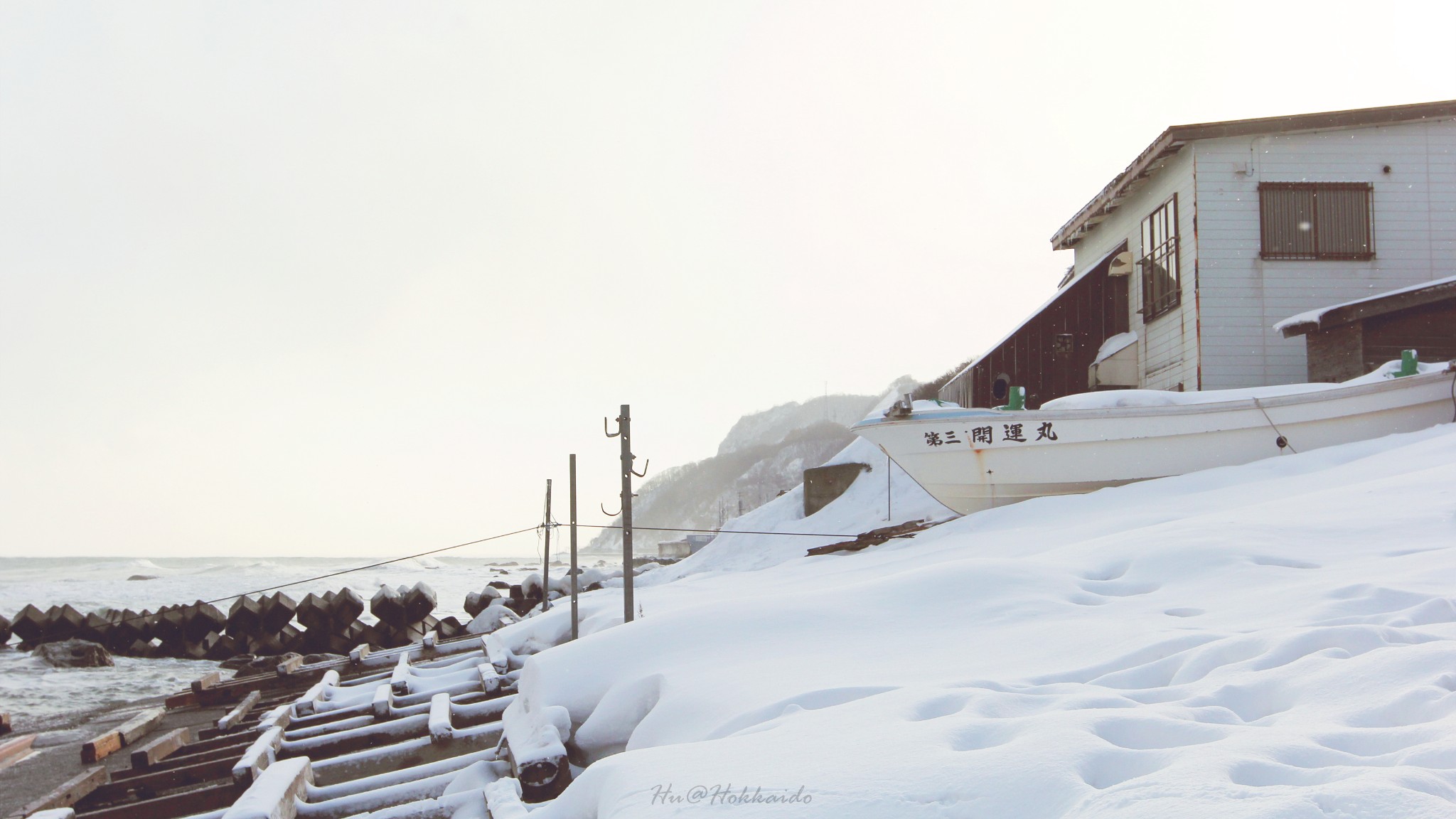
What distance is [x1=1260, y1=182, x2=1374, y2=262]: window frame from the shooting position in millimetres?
15047

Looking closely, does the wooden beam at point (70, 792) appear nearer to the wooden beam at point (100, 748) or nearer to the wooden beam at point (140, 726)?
the wooden beam at point (100, 748)

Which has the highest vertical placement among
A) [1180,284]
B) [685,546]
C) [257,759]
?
[1180,284]

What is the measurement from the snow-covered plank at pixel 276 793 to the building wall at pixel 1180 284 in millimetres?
14561

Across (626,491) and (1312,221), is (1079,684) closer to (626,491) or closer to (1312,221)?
(626,491)

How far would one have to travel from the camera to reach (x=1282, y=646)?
412 centimetres

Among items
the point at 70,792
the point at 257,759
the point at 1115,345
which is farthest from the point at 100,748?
the point at 1115,345

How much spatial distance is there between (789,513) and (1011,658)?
20628 mm

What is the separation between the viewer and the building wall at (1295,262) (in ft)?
49.2

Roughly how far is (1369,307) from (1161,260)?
154 inches

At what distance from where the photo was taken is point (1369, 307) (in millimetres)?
13047

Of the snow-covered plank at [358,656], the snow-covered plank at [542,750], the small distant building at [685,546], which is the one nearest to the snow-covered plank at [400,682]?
the snow-covered plank at [358,656]

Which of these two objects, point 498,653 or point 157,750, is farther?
point 498,653

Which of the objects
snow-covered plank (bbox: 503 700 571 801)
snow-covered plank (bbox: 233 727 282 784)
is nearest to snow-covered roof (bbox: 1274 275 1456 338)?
snow-covered plank (bbox: 503 700 571 801)

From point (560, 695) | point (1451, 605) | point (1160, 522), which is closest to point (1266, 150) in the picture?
point (1160, 522)
